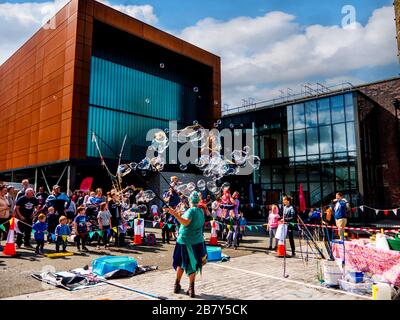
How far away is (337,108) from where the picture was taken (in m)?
25.5

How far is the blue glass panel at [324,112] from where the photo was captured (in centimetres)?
2595

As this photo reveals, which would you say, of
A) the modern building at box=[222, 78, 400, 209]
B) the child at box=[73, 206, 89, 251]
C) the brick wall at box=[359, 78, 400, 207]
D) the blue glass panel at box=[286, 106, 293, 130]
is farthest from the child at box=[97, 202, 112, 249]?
the brick wall at box=[359, 78, 400, 207]

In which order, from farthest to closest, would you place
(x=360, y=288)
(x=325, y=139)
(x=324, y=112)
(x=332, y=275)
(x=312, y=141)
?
1. (x=312, y=141)
2. (x=324, y=112)
3. (x=325, y=139)
4. (x=332, y=275)
5. (x=360, y=288)

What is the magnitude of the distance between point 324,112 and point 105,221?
21.1 meters

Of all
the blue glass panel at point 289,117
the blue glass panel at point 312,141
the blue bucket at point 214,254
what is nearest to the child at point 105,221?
the blue bucket at point 214,254

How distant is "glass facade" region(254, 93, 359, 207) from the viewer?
81.0 feet

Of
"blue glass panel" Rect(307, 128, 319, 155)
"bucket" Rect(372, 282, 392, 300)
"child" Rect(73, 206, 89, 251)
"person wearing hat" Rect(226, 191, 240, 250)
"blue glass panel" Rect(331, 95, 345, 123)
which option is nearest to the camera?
"bucket" Rect(372, 282, 392, 300)

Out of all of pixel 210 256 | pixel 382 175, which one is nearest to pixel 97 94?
pixel 210 256

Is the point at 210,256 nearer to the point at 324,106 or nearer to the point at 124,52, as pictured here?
the point at 324,106

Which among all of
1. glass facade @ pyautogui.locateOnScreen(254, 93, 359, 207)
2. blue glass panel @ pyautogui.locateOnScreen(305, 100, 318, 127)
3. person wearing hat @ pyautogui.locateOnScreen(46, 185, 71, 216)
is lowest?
person wearing hat @ pyautogui.locateOnScreen(46, 185, 71, 216)

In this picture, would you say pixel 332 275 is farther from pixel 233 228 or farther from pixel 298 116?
pixel 298 116

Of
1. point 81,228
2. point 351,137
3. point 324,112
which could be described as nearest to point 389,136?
point 351,137

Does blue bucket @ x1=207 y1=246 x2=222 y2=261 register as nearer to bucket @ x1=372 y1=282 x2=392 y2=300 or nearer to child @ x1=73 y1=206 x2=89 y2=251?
child @ x1=73 y1=206 x2=89 y2=251

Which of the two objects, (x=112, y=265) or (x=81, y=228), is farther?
(x=81, y=228)
